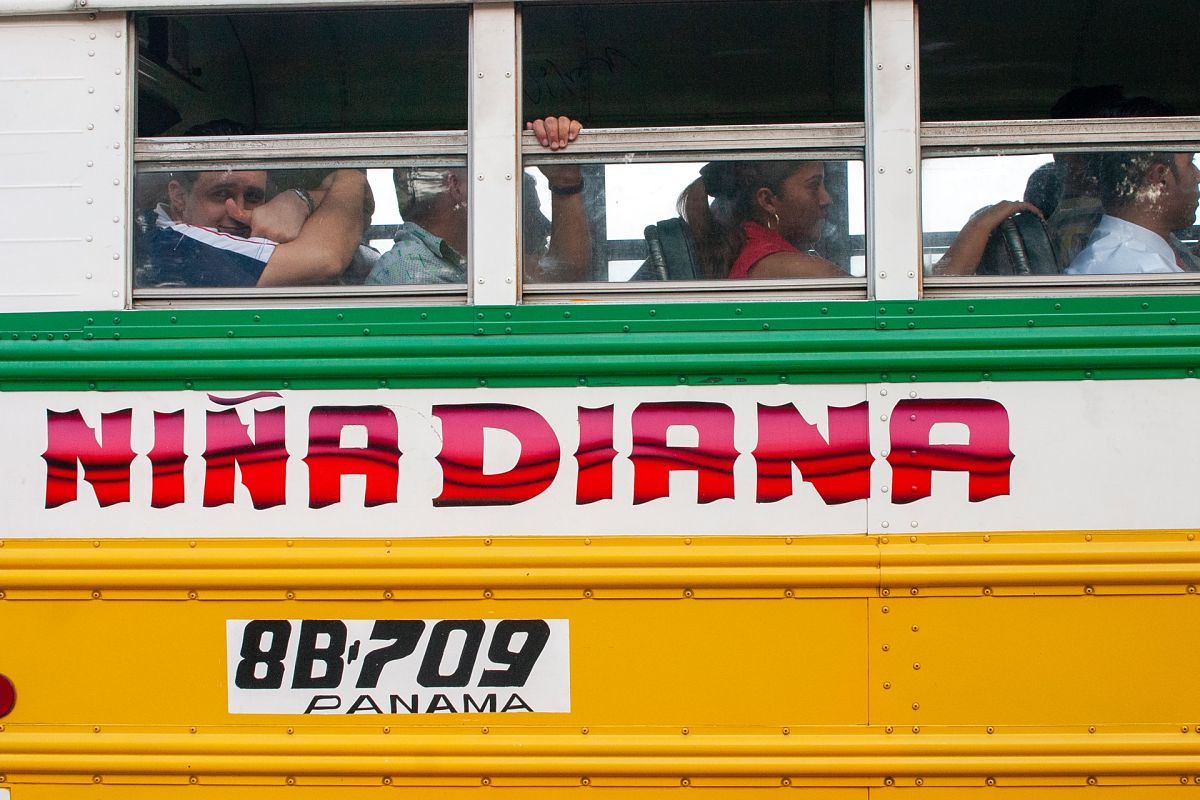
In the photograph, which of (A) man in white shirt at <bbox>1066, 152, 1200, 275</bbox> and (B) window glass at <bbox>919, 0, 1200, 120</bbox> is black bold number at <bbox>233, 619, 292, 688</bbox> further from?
(B) window glass at <bbox>919, 0, 1200, 120</bbox>

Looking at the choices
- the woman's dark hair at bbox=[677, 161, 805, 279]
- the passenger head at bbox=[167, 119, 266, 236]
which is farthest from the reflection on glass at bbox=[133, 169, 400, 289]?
the woman's dark hair at bbox=[677, 161, 805, 279]

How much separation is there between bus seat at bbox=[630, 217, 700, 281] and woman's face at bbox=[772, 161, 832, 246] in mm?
206

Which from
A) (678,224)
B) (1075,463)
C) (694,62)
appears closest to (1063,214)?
(1075,463)

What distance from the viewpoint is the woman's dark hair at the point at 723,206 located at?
2.06m

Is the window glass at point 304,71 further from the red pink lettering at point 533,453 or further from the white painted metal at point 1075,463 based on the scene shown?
the white painted metal at point 1075,463

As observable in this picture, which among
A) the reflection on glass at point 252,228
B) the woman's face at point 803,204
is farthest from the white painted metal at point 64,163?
the woman's face at point 803,204

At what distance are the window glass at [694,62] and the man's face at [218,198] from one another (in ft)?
2.07

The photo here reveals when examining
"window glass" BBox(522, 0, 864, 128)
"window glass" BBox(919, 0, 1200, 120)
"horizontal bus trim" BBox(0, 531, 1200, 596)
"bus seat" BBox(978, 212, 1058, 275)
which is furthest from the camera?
"window glass" BBox(919, 0, 1200, 120)

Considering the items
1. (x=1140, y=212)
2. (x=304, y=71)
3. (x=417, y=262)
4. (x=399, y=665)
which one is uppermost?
(x=304, y=71)

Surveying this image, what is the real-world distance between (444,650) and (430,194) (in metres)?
0.98

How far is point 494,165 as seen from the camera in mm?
2008

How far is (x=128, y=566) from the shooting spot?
201 centimetres

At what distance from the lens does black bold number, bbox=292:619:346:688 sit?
202cm

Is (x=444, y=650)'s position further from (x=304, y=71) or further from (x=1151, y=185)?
(x=1151, y=185)
